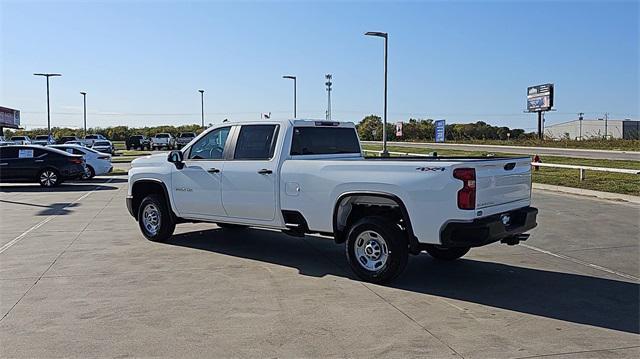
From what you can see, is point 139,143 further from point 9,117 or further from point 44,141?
point 9,117

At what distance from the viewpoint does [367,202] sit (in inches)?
276

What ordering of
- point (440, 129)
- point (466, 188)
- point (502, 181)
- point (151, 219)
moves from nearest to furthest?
point (466, 188), point (502, 181), point (151, 219), point (440, 129)

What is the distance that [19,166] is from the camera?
20.5m

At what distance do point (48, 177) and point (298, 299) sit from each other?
16816 millimetres

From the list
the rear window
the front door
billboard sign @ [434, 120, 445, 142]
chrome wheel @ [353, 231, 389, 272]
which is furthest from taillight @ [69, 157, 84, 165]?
billboard sign @ [434, 120, 445, 142]

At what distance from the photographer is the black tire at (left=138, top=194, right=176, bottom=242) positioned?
9648 millimetres

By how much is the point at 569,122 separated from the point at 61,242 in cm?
12067

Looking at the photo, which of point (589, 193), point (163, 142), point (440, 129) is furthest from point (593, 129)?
point (589, 193)

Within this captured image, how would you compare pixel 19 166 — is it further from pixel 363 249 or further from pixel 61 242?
pixel 363 249

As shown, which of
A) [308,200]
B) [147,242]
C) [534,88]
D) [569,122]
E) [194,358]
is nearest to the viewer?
[194,358]

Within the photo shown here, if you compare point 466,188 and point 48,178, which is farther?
point 48,178

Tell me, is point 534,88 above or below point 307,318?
above

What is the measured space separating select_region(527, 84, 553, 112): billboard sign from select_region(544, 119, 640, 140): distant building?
15.0 metres

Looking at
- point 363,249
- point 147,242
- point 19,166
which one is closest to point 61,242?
point 147,242
